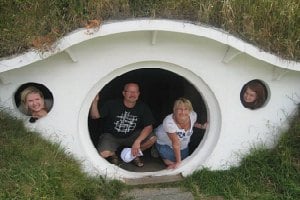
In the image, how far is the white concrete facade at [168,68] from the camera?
589 cm

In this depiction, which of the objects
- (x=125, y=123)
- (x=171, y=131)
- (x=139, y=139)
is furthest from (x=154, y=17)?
(x=125, y=123)

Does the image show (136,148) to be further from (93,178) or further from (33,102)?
(33,102)

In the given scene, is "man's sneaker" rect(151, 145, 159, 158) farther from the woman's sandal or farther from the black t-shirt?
the black t-shirt

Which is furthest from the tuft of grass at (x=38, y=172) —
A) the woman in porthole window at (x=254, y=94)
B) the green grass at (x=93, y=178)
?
the woman in porthole window at (x=254, y=94)

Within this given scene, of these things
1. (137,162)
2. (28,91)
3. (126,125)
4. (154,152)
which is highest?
(28,91)

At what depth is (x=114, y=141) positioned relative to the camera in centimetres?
734

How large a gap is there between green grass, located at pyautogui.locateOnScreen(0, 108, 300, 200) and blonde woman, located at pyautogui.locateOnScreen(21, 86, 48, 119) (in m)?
0.19

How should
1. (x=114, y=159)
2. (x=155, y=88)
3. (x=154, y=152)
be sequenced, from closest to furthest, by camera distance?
1. (x=114, y=159)
2. (x=154, y=152)
3. (x=155, y=88)

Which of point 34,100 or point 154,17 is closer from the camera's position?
point 154,17

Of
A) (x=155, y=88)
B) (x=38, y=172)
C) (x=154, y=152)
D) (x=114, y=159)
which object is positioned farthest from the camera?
(x=155, y=88)

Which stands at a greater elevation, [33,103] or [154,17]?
[154,17]

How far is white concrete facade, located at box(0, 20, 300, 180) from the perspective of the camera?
5887 millimetres

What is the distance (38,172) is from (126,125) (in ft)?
6.25

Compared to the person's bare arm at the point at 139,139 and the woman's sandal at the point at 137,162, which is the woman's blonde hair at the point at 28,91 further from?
the woman's sandal at the point at 137,162
